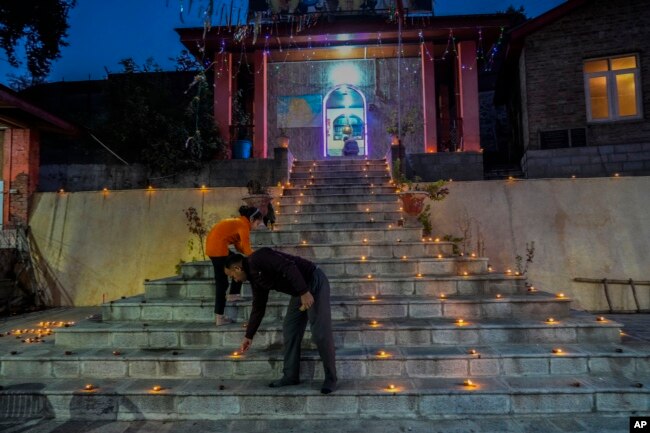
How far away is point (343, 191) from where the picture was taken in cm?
877

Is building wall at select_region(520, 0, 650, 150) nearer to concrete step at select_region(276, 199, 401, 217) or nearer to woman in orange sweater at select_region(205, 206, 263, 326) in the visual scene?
concrete step at select_region(276, 199, 401, 217)

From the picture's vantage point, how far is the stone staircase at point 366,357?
11.7 feet

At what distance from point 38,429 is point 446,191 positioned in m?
6.59

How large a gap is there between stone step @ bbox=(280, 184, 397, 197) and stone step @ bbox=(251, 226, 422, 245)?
148cm

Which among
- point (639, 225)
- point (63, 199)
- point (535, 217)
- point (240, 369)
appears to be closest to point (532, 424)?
point (240, 369)

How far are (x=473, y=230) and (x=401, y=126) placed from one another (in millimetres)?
3969

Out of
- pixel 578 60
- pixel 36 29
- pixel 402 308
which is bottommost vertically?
pixel 402 308

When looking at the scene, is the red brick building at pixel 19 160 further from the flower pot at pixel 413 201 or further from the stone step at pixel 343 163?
the flower pot at pixel 413 201

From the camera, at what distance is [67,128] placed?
30.9 feet

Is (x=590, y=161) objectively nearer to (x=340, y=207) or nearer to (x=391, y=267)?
(x=340, y=207)

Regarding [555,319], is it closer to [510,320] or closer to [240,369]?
[510,320]

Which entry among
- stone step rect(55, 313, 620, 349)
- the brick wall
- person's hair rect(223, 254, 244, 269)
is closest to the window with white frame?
stone step rect(55, 313, 620, 349)

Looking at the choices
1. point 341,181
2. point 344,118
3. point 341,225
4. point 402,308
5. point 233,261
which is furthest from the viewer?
point 344,118

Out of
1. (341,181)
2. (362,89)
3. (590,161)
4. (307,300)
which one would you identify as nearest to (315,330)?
(307,300)
